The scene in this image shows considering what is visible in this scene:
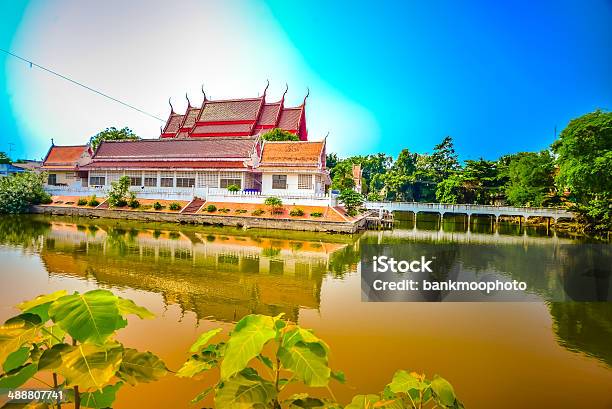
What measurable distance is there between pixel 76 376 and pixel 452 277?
435 inches

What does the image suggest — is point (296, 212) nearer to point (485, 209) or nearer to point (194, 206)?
point (194, 206)

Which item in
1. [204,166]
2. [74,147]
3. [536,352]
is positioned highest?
[74,147]

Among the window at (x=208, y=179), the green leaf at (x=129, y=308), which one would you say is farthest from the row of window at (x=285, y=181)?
the green leaf at (x=129, y=308)

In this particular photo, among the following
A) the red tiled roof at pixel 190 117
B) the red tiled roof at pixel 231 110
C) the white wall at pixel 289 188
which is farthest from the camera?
the red tiled roof at pixel 190 117

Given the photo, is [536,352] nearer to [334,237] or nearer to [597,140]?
[334,237]

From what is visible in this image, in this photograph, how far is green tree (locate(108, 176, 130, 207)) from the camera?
80.2 ft

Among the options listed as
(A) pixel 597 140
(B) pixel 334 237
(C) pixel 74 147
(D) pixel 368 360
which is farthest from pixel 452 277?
(C) pixel 74 147

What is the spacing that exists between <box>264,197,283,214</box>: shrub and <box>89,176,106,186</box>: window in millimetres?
16248

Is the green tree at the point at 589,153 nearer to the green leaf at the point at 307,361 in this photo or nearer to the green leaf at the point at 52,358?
the green leaf at the point at 307,361

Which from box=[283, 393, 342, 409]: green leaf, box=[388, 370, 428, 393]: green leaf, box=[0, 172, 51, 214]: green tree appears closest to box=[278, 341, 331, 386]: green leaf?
box=[283, 393, 342, 409]: green leaf

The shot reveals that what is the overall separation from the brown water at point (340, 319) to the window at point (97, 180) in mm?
16940

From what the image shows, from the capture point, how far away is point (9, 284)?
25.9 ft

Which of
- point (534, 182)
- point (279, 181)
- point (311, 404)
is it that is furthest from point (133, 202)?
point (534, 182)

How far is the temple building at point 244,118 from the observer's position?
104 feet
